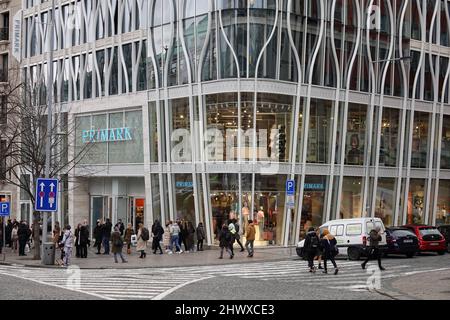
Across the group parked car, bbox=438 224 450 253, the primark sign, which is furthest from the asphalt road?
the primark sign

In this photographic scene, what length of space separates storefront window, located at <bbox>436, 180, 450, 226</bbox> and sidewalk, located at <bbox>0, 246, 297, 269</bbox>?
16.5 meters

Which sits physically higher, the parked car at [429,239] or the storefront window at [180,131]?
the storefront window at [180,131]

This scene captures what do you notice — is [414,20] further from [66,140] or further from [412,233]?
[66,140]

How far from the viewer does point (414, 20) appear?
4581 centimetres

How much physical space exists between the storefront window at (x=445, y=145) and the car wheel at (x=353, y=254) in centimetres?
2092

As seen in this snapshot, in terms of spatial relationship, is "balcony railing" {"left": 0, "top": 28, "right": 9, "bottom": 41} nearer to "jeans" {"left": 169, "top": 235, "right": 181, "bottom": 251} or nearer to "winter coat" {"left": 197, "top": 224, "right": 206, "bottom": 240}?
"winter coat" {"left": 197, "top": 224, "right": 206, "bottom": 240}

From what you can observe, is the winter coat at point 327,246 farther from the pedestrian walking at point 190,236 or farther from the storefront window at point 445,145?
the storefront window at point 445,145

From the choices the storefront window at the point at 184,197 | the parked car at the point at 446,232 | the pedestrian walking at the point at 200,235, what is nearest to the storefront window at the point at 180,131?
the storefront window at the point at 184,197

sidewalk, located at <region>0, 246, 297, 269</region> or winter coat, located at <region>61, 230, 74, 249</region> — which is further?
winter coat, located at <region>61, 230, 74, 249</region>

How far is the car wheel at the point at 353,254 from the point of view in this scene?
96.2 ft

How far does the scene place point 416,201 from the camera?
46406mm

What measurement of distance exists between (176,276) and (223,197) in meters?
15.1

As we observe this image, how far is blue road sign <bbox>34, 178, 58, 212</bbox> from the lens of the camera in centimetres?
2798
